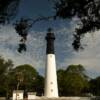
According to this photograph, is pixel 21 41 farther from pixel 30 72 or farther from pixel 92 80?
pixel 92 80

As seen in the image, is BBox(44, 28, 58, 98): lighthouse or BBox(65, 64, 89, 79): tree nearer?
BBox(44, 28, 58, 98): lighthouse

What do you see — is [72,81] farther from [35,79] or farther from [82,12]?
[82,12]

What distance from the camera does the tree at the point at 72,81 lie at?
105 m

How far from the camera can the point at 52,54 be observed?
81.5 meters

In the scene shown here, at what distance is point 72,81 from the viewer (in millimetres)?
105312

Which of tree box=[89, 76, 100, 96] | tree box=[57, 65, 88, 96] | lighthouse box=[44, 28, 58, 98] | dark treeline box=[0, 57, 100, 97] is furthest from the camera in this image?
tree box=[89, 76, 100, 96]


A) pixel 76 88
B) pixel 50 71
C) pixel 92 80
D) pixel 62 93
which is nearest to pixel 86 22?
pixel 50 71

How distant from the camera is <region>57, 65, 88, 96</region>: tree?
10512cm

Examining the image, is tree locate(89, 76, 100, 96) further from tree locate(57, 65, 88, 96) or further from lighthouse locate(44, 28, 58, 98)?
lighthouse locate(44, 28, 58, 98)

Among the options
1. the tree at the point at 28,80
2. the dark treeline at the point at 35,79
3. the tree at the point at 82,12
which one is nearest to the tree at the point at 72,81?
the dark treeline at the point at 35,79

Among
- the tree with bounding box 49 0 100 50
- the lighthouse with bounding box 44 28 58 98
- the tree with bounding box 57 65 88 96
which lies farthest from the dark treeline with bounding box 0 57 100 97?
the tree with bounding box 49 0 100 50

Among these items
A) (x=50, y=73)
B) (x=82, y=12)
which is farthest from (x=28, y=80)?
(x=82, y=12)

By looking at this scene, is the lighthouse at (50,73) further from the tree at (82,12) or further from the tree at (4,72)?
the tree at (82,12)

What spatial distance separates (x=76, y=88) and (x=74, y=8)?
9597cm
